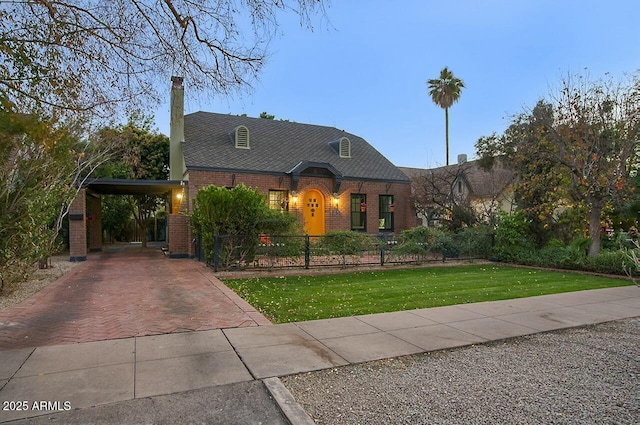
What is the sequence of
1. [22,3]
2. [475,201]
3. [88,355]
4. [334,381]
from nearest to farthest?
[334,381] < [88,355] < [22,3] < [475,201]

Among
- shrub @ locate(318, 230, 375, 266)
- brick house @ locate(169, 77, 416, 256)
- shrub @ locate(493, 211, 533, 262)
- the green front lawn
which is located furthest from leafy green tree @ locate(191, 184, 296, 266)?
shrub @ locate(493, 211, 533, 262)

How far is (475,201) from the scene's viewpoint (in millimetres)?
18406

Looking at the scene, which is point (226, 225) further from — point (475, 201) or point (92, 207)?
point (475, 201)

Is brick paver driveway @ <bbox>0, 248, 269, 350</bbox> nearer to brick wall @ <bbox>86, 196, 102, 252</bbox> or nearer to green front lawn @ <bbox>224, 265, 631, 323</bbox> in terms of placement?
green front lawn @ <bbox>224, 265, 631, 323</bbox>

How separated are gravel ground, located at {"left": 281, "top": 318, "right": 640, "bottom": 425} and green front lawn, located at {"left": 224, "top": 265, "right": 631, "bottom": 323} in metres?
2.11

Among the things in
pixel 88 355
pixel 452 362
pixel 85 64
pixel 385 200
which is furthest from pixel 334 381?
pixel 385 200

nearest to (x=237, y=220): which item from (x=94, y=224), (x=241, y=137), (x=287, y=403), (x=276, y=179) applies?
(x=276, y=179)

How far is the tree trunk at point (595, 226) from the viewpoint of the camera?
1155cm

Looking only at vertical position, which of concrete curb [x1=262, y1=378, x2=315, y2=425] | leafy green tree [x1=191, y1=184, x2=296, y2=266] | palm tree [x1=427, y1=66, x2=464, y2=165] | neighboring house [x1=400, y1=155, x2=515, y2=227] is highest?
palm tree [x1=427, y1=66, x2=464, y2=165]

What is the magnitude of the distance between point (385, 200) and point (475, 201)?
14.1ft

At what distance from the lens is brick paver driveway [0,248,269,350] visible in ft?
16.4

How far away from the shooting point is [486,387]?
3537mm

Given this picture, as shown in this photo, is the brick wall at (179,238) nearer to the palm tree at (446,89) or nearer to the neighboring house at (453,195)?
the neighboring house at (453,195)

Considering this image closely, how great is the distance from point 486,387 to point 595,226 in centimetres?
1070
